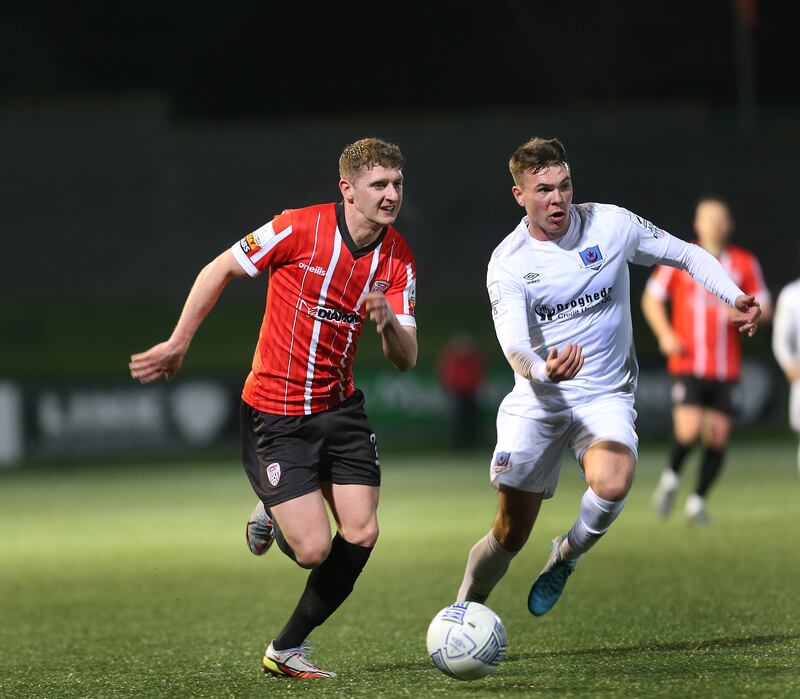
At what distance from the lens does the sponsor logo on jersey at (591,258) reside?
19.5ft

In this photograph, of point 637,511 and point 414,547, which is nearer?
point 414,547

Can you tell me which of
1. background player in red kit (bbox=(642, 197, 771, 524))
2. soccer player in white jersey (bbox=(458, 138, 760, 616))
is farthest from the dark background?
soccer player in white jersey (bbox=(458, 138, 760, 616))

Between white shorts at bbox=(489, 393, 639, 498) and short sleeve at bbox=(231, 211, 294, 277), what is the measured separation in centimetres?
121

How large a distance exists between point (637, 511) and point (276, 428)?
6636 mm

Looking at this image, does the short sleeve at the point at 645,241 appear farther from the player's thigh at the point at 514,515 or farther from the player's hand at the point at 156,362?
the player's hand at the point at 156,362

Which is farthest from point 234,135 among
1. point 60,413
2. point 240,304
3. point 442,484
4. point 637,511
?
point 637,511

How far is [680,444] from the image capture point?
11.0 meters

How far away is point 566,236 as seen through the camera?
5.99 metres

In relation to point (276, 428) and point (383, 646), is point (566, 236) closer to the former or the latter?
point (276, 428)

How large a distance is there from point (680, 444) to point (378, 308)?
247 inches

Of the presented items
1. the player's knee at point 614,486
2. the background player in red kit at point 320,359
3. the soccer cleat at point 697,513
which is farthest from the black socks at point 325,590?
the soccer cleat at point 697,513

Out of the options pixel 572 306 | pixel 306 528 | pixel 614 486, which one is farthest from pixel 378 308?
pixel 614 486

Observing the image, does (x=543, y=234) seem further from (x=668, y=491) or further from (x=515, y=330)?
(x=668, y=491)

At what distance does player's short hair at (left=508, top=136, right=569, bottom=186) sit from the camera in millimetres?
5816
